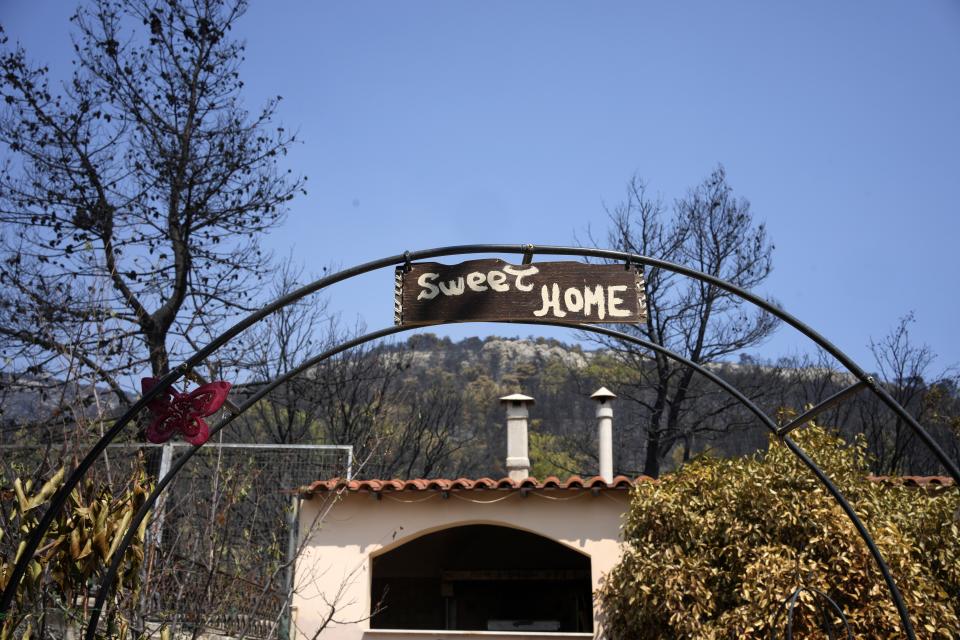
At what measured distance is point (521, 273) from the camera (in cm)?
533

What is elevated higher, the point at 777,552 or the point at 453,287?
the point at 453,287

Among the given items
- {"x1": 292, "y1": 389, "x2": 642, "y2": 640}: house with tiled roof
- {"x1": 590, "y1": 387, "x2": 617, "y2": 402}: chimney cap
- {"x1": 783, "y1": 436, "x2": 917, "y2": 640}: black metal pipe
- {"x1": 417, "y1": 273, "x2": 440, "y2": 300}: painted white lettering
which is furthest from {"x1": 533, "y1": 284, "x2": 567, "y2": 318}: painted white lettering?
{"x1": 590, "y1": 387, "x2": 617, "y2": 402}: chimney cap

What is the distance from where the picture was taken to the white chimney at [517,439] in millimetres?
13281

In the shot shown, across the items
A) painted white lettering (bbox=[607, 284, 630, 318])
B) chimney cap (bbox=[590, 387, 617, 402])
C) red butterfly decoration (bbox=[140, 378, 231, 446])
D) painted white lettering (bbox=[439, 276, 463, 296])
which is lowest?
red butterfly decoration (bbox=[140, 378, 231, 446])

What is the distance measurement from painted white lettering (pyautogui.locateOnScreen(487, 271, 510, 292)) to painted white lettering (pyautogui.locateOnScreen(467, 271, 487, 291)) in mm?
32

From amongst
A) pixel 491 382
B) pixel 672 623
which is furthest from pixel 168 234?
pixel 491 382

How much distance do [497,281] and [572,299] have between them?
42 centimetres

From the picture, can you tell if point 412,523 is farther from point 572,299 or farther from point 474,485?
point 572,299

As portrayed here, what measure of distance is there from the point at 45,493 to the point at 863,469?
821 centimetres

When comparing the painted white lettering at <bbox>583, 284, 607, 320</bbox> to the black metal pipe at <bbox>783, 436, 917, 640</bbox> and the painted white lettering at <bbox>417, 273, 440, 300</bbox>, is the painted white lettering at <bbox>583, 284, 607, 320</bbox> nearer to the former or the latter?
the painted white lettering at <bbox>417, 273, 440, 300</bbox>

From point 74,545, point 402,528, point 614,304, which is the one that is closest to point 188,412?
point 74,545

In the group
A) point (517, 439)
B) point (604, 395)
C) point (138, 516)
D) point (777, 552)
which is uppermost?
point (604, 395)

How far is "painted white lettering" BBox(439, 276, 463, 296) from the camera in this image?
532cm

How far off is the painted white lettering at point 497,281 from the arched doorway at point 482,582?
366 inches
